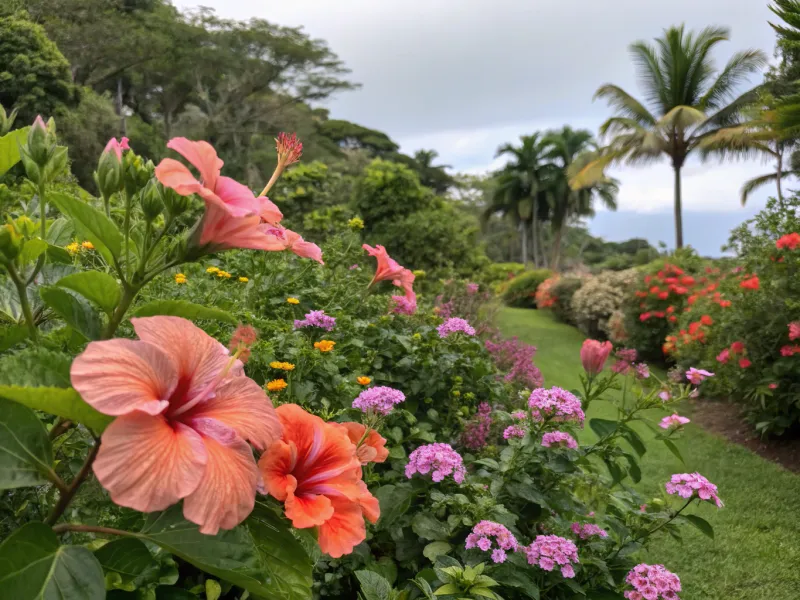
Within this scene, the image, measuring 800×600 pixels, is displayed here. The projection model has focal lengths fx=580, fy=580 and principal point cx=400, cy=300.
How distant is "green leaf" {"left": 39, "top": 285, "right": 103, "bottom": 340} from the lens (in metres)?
0.64

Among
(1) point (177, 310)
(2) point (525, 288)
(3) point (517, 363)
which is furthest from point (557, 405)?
(2) point (525, 288)

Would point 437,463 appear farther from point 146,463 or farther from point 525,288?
point 525,288

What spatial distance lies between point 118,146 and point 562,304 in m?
15.5

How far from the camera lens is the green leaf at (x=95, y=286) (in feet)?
2.15

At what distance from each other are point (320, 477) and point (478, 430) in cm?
197

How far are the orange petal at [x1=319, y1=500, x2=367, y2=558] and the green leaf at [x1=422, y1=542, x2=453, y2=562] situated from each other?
121cm

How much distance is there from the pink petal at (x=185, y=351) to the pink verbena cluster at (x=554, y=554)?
1514mm

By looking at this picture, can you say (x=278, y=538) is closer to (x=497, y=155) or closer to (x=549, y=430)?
(x=549, y=430)

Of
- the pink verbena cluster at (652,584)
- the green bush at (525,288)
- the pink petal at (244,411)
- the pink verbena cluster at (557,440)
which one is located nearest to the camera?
the pink petal at (244,411)

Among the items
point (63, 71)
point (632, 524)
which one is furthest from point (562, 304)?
point (63, 71)

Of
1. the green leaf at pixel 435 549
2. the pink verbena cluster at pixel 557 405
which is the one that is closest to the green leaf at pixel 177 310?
the green leaf at pixel 435 549

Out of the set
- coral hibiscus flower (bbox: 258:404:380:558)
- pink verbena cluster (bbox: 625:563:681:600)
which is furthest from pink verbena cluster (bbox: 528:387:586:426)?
coral hibiscus flower (bbox: 258:404:380:558)

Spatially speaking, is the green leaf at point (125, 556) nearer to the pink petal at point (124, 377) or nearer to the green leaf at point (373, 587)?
the pink petal at point (124, 377)

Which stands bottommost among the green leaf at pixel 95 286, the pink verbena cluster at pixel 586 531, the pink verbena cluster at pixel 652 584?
the pink verbena cluster at pixel 652 584
